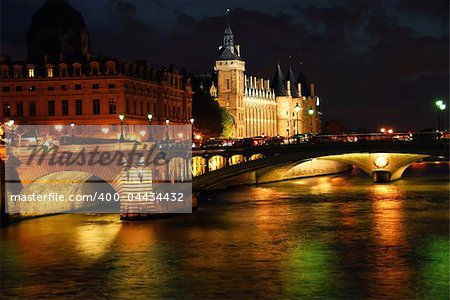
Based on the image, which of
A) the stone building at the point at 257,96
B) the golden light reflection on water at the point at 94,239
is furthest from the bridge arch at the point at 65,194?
the stone building at the point at 257,96

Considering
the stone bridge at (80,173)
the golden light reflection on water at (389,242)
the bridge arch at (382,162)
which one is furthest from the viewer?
the bridge arch at (382,162)

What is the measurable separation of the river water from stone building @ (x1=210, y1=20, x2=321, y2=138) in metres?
73.5

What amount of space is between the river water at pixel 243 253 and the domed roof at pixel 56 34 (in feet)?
134

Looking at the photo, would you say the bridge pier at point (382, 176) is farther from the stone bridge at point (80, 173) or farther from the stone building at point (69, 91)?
the stone bridge at point (80, 173)

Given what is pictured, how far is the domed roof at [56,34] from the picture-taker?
94.0 meters

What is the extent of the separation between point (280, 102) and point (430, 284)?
458 feet

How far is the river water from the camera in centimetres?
3241

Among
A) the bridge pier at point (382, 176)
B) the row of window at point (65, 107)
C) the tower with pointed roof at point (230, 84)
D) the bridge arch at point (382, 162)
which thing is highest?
the tower with pointed roof at point (230, 84)

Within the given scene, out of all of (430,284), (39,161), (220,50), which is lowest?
(430,284)

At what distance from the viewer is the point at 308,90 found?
18325 centimetres

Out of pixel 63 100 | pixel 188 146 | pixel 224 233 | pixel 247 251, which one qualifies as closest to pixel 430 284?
pixel 247 251

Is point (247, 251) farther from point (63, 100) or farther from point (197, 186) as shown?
point (63, 100)

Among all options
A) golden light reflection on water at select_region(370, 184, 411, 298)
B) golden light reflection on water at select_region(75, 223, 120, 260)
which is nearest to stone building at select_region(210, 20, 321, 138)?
golden light reflection on water at select_region(370, 184, 411, 298)

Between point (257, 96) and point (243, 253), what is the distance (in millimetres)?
121979
